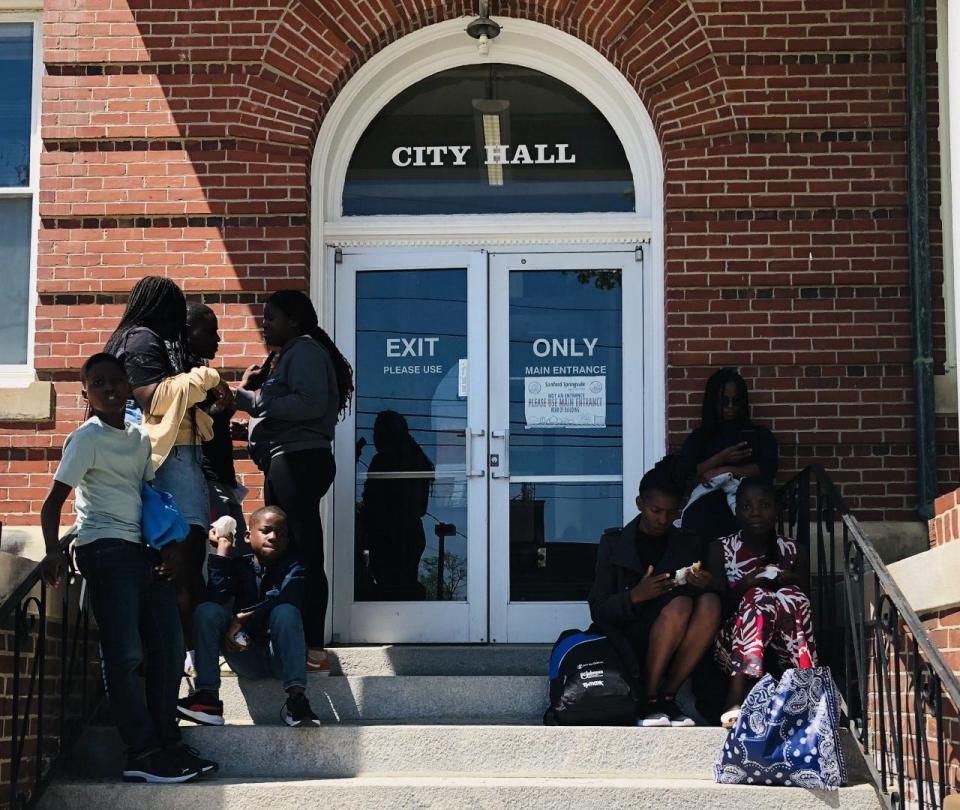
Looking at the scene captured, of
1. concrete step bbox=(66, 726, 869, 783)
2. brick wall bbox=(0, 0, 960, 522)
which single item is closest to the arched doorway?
brick wall bbox=(0, 0, 960, 522)

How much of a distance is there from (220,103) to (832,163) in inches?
142

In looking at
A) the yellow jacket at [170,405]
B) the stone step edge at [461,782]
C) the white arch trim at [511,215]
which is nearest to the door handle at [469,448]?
the white arch trim at [511,215]

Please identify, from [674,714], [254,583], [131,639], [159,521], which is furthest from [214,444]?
[674,714]

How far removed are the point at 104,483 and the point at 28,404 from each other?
97.3 inches

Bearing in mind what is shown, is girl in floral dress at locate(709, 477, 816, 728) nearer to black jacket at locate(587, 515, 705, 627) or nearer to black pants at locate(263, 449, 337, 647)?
black jacket at locate(587, 515, 705, 627)

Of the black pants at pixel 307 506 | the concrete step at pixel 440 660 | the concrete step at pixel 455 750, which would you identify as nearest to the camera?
the concrete step at pixel 455 750

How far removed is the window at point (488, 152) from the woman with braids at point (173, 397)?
2.33 meters

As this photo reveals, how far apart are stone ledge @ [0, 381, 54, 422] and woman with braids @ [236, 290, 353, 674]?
1.52m

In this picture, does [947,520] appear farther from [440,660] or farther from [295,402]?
[295,402]

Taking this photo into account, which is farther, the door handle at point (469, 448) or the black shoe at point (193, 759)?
the door handle at point (469, 448)

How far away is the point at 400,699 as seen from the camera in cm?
741

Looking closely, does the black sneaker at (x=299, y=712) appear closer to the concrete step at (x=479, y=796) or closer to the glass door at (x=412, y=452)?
the concrete step at (x=479, y=796)

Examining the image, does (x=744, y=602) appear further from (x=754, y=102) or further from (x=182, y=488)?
(x=754, y=102)

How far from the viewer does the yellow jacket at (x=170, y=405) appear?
6891mm
